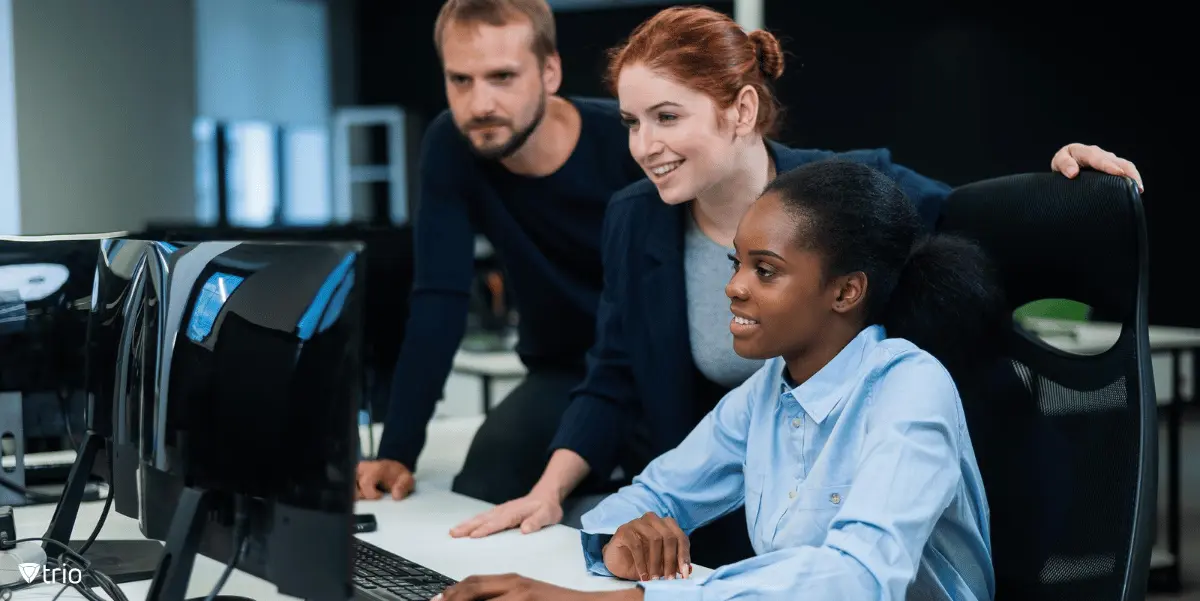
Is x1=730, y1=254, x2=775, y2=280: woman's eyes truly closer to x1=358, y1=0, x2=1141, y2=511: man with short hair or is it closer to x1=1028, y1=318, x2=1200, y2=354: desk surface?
x1=358, y1=0, x2=1141, y2=511: man with short hair

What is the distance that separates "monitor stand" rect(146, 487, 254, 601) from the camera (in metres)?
1.02

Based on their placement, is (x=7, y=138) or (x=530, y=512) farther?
(x=7, y=138)

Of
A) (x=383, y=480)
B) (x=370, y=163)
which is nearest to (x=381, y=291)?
(x=383, y=480)

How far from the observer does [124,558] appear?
1376 mm

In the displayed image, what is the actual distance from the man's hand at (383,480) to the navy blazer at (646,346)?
0.79 ft

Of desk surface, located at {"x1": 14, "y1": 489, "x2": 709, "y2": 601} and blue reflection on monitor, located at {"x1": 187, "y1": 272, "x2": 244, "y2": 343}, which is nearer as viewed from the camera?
blue reflection on monitor, located at {"x1": 187, "y1": 272, "x2": 244, "y2": 343}

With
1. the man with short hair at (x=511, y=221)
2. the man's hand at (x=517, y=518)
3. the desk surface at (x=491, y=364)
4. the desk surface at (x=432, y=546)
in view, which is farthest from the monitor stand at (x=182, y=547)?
the desk surface at (x=491, y=364)

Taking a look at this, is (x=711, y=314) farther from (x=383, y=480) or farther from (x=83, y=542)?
(x=83, y=542)

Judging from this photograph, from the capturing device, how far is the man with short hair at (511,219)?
6.34 feet

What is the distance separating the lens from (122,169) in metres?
6.42

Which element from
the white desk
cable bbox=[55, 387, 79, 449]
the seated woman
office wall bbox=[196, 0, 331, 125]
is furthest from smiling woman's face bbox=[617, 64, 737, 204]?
office wall bbox=[196, 0, 331, 125]

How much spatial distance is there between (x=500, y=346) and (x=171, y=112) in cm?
351

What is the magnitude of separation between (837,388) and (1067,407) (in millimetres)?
291

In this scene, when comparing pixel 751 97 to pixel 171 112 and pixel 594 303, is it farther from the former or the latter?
pixel 171 112
